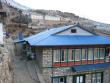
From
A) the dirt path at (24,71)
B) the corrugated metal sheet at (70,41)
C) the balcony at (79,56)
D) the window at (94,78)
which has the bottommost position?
the window at (94,78)

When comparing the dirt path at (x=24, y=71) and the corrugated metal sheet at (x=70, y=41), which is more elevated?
the corrugated metal sheet at (x=70, y=41)

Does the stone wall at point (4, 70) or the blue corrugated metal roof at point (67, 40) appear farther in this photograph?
the blue corrugated metal roof at point (67, 40)

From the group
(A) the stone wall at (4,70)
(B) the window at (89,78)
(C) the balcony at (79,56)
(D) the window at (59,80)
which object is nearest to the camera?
(A) the stone wall at (4,70)

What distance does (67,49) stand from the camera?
1007 inches

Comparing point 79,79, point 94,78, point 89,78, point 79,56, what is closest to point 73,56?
point 79,56

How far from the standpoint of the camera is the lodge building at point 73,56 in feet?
81.7

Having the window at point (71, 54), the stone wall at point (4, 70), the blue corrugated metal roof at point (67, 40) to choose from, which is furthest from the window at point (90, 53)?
the stone wall at point (4, 70)

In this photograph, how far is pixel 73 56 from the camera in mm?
25859

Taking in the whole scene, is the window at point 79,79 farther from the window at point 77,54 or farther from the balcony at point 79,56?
the window at point 77,54

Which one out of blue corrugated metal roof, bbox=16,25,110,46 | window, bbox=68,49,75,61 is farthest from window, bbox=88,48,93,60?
window, bbox=68,49,75,61

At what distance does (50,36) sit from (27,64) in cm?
493

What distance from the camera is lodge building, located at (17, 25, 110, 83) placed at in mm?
24891

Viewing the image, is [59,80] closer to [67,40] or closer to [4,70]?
Answer: [67,40]

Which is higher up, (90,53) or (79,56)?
(90,53)
